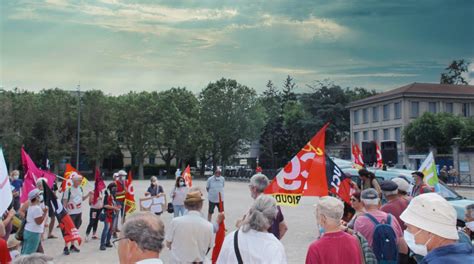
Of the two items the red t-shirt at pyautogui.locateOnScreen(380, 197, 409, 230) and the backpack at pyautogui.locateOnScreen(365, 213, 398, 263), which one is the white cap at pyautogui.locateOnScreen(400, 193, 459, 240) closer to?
the backpack at pyautogui.locateOnScreen(365, 213, 398, 263)

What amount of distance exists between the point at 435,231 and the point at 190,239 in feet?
10.9

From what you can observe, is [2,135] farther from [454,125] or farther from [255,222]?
[255,222]

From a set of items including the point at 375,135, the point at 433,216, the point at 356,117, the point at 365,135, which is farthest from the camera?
the point at 356,117

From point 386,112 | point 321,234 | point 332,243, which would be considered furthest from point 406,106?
point 332,243

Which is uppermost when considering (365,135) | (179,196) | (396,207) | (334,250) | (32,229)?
(365,135)

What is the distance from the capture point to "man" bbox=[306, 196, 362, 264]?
4.26 meters

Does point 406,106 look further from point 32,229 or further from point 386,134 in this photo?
point 32,229

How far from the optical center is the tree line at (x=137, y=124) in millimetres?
64000

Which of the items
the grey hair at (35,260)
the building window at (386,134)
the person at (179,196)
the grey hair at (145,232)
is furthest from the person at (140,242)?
the building window at (386,134)

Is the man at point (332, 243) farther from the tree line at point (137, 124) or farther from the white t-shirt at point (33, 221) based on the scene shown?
the tree line at point (137, 124)

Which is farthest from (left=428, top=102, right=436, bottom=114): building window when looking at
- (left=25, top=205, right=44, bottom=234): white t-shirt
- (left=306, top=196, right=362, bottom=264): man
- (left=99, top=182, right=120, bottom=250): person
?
(left=306, top=196, right=362, bottom=264): man

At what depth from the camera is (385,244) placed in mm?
5230

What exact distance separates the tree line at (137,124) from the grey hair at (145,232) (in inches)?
2415

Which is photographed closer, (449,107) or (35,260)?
(35,260)
